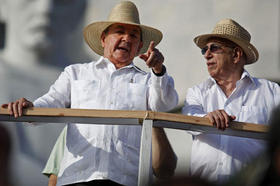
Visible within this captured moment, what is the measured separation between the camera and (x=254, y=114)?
468 centimetres

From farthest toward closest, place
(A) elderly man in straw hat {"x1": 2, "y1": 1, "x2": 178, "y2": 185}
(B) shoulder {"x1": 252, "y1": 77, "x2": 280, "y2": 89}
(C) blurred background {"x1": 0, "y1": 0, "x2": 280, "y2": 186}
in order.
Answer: (C) blurred background {"x1": 0, "y1": 0, "x2": 280, "y2": 186}
(B) shoulder {"x1": 252, "y1": 77, "x2": 280, "y2": 89}
(A) elderly man in straw hat {"x1": 2, "y1": 1, "x2": 178, "y2": 185}

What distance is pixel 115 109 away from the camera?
4457mm

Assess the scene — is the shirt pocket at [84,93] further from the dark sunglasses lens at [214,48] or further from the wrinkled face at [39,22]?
the wrinkled face at [39,22]

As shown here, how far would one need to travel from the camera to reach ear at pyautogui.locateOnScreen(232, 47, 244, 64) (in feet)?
16.5

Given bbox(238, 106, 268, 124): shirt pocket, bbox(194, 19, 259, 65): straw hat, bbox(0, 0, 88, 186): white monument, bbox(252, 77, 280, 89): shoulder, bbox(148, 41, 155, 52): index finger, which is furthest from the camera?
bbox(0, 0, 88, 186): white monument

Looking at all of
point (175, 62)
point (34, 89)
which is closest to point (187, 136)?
point (175, 62)

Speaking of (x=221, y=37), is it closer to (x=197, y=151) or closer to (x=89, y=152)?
(x=197, y=151)

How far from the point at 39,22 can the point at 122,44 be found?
6284 millimetres

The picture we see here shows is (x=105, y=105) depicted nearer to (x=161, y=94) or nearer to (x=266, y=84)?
(x=161, y=94)

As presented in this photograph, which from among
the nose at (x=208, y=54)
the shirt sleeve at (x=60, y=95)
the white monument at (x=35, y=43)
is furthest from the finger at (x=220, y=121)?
the white monument at (x=35, y=43)

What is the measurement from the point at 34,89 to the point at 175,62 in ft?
6.06

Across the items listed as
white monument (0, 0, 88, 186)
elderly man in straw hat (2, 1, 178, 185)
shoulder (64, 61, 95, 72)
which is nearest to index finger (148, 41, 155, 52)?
elderly man in straw hat (2, 1, 178, 185)

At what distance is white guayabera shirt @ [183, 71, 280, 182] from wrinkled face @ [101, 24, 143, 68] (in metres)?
0.42

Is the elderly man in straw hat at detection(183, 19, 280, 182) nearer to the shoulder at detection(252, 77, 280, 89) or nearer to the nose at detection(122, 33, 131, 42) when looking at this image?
the shoulder at detection(252, 77, 280, 89)
